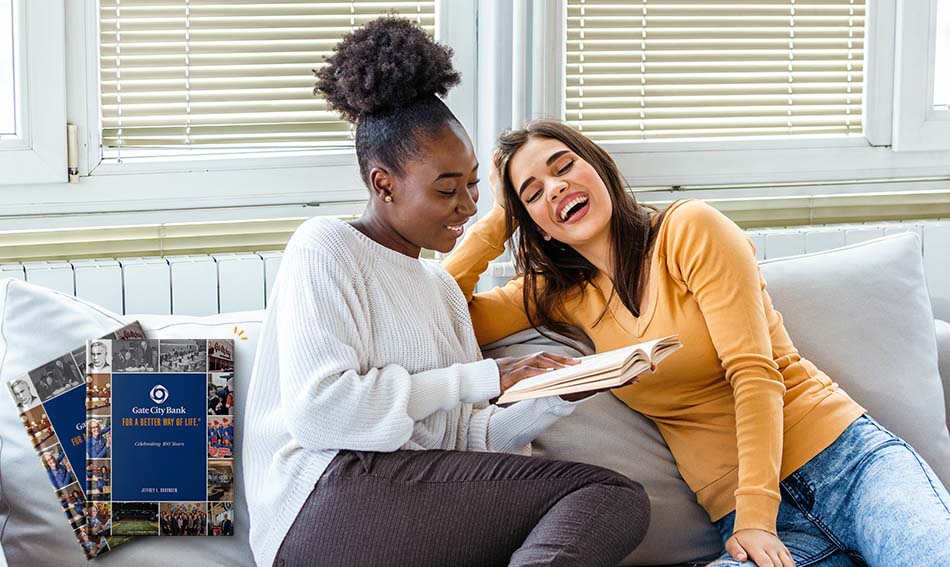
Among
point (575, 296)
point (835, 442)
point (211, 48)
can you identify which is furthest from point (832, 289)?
point (211, 48)

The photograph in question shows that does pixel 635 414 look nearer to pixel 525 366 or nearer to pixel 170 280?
pixel 525 366

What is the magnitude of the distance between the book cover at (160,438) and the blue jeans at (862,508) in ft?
2.69

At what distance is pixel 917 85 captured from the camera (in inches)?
103

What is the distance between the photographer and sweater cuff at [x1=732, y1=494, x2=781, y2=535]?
1591mm

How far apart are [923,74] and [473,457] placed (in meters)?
1.76

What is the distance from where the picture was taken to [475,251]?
6.41 ft

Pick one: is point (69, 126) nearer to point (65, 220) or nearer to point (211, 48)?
point (65, 220)

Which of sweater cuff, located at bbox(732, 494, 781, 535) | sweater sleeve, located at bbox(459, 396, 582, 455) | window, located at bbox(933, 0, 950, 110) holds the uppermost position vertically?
window, located at bbox(933, 0, 950, 110)

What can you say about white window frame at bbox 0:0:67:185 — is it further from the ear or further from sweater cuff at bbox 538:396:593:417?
sweater cuff at bbox 538:396:593:417

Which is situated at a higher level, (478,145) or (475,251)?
(478,145)

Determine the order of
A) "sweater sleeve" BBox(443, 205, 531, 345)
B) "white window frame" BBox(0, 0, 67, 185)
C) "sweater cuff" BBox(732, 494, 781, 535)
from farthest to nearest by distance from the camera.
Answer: "white window frame" BBox(0, 0, 67, 185) < "sweater sleeve" BBox(443, 205, 531, 345) < "sweater cuff" BBox(732, 494, 781, 535)

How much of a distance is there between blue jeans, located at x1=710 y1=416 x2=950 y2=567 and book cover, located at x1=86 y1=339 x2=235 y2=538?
821 mm

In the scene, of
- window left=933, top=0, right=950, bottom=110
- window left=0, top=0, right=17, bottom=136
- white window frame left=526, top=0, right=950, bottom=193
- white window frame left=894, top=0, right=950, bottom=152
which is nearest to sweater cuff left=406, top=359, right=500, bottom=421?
white window frame left=526, top=0, right=950, bottom=193

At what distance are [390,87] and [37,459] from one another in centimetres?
84
